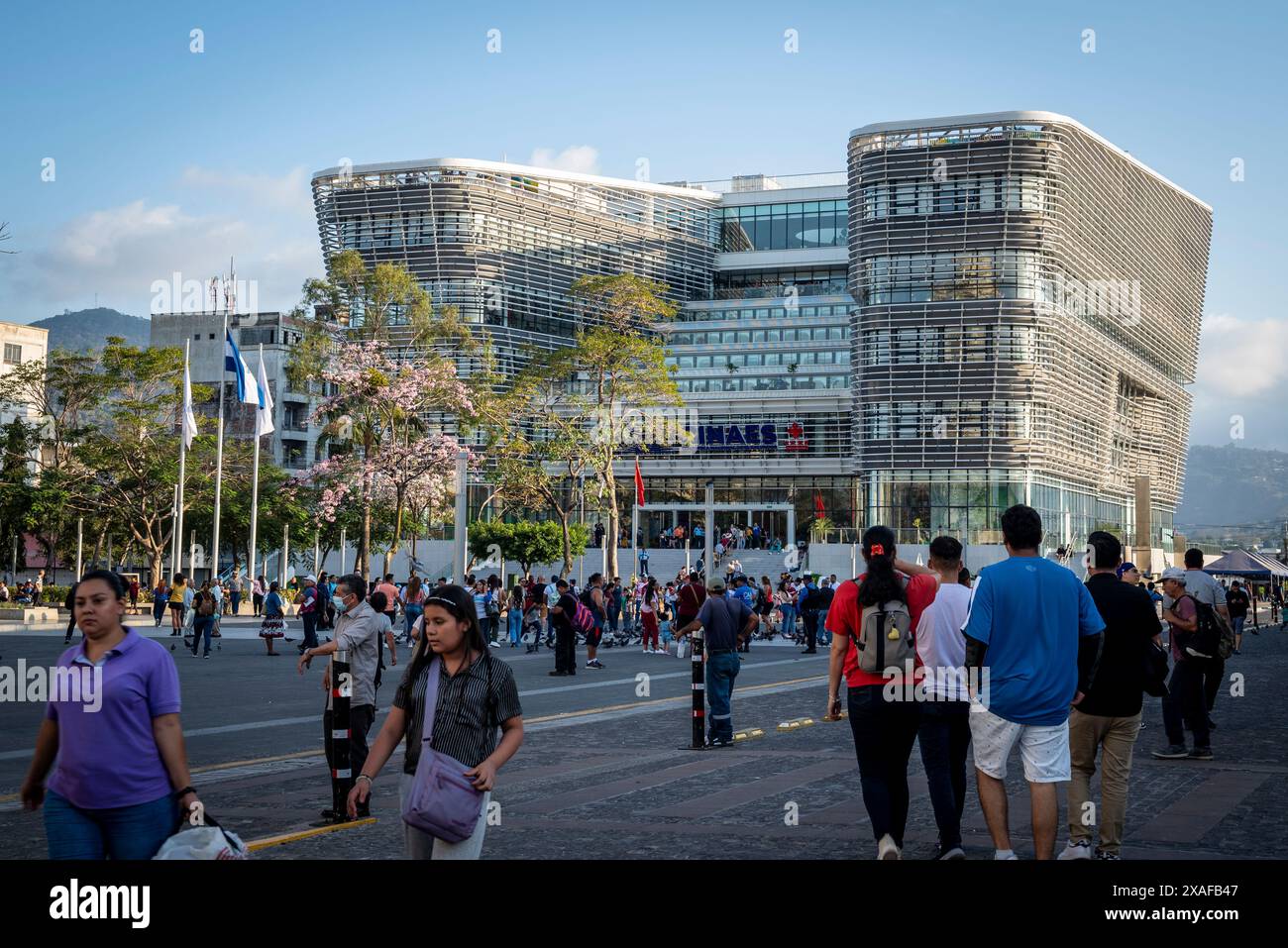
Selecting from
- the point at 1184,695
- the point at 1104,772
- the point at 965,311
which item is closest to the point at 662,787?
the point at 1104,772

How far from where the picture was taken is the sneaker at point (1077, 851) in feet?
25.9

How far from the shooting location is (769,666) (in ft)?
95.1

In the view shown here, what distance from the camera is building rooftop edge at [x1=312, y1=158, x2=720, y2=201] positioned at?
89375mm

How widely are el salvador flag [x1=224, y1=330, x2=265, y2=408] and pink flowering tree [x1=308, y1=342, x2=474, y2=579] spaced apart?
8.38 feet

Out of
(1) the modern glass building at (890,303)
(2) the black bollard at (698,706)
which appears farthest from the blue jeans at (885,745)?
(1) the modern glass building at (890,303)

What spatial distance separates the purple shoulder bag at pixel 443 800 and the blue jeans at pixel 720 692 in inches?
359

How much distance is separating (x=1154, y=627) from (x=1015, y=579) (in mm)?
1721

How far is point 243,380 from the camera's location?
153 ft

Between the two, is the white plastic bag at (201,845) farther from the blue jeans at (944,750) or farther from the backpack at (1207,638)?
the backpack at (1207,638)

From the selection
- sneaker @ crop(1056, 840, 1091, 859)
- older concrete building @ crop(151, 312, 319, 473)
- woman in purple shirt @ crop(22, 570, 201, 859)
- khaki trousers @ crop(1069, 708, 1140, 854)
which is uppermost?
older concrete building @ crop(151, 312, 319, 473)

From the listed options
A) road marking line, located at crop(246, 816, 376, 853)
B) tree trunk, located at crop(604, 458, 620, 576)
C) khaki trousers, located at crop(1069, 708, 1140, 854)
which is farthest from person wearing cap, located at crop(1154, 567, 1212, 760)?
tree trunk, located at crop(604, 458, 620, 576)

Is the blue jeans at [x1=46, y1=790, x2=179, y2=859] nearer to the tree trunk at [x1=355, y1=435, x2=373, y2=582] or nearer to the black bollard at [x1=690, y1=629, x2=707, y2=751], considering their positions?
the black bollard at [x1=690, y1=629, x2=707, y2=751]
